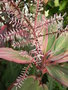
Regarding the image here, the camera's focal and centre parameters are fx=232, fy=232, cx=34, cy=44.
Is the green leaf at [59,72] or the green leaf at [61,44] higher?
the green leaf at [61,44]

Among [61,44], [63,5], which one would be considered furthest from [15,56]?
[63,5]

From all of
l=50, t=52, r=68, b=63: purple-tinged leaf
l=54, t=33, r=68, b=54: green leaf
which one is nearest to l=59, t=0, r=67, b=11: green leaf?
l=54, t=33, r=68, b=54: green leaf

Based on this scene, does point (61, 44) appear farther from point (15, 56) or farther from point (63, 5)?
point (63, 5)

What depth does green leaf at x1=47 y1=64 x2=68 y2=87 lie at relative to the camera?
83 cm

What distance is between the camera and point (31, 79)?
92 cm

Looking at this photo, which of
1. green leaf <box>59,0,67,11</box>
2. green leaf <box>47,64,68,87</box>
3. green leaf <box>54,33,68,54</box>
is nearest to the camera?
green leaf <box>47,64,68,87</box>

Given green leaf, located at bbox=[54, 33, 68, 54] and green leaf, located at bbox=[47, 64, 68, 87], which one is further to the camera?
green leaf, located at bbox=[54, 33, 68, 54]

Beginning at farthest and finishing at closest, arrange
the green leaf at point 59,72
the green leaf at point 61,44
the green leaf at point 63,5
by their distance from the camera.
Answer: the green leaf at point 63,5 < the green leaf at point 61,44 < the green leaf at point 59,72

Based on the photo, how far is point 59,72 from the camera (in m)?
0.89

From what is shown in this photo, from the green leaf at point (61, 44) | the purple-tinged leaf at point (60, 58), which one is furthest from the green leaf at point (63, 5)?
the purple-tinged leaf at point (60, 58)

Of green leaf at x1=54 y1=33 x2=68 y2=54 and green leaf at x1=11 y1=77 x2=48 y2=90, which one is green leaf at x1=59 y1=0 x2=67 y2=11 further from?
green leaf at x1=11 y1=77 x2=48 y2=90

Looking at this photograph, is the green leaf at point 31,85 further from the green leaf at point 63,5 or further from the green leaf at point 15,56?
the green leaf at point 63,5

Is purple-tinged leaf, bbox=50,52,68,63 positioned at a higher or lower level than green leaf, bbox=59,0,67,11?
lower

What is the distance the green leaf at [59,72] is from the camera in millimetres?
835
